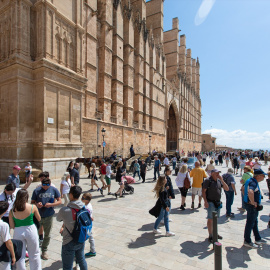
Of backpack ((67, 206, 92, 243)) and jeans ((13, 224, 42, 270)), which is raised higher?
backpack ((67, 206, 92, 243))

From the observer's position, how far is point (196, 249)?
150 inches

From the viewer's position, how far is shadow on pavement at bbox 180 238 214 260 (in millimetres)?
3619

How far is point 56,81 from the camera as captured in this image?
37.6 ft

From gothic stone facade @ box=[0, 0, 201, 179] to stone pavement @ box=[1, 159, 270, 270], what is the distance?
721 cm

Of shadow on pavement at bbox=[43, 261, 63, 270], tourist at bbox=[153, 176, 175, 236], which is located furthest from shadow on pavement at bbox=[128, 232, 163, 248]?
shadow on pavement at bbox=[43, 261, 63, 270]

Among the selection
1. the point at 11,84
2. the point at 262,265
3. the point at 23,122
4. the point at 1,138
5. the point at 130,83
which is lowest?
the point at 262,265

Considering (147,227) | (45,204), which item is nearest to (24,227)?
(45,204)

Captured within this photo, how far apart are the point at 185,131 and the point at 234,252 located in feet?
148

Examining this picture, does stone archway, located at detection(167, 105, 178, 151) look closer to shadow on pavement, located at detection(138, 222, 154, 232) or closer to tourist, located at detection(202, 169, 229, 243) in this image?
shadow on pavement, located at detection(138, 222, 154, 232)

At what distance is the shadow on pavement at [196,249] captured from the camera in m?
3.62

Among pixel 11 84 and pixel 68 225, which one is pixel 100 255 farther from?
pixel 11 84

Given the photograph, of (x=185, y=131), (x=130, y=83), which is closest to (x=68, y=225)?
(x=130, y=83)

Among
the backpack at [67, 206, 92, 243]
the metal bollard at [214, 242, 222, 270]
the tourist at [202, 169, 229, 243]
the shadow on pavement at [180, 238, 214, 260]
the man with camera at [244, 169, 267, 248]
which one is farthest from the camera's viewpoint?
the tourist at [202, 169, 229, 243]

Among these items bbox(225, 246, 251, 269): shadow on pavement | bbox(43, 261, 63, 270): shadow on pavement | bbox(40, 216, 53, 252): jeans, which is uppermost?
bbox(40, 216, 53, 252): jeans
